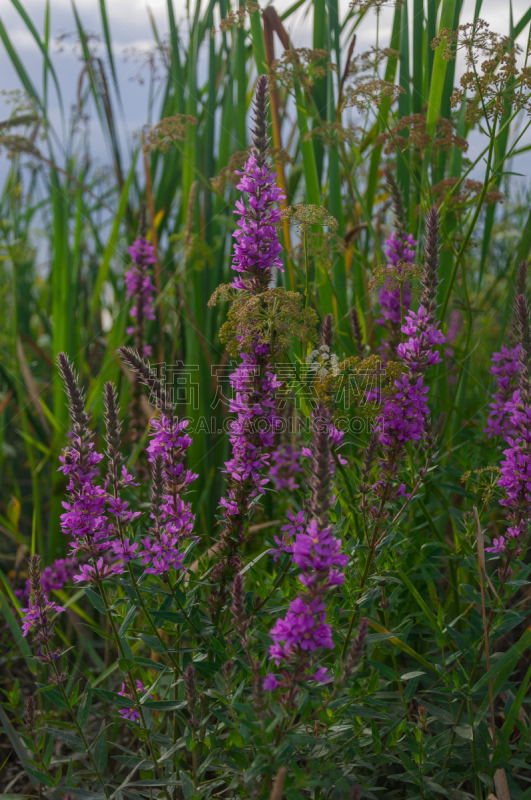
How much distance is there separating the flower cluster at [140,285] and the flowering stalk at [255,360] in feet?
5.70

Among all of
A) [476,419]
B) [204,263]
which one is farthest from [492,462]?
[204,263]

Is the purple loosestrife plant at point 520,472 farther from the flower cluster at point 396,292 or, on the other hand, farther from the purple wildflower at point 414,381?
the flower cluster at point 396,292

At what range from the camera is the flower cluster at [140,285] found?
13.2ft

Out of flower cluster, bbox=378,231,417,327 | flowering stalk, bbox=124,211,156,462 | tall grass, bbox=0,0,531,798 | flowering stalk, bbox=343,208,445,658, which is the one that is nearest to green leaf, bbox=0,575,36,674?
tall grass, bbox=0,0,531,798

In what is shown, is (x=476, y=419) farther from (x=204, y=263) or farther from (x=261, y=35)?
(x=261, y=35)

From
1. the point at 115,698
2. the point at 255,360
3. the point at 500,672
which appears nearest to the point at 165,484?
the point at 255,360

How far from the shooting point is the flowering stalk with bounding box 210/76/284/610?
7.75 feet

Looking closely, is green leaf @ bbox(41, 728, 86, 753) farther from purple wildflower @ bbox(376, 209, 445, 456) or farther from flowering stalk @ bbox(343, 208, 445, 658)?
purple wildflower @ bbox(376, 209, 445, 456)

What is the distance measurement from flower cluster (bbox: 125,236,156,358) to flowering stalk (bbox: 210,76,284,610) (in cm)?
174

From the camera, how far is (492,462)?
119 inches

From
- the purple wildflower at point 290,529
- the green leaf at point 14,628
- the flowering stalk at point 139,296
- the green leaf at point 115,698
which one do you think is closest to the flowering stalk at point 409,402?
the purple wildflower at point 290,529

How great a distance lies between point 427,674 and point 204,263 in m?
2.82

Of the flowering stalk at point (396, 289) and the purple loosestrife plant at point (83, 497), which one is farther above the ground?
the flowering stalk at point (396, 289)

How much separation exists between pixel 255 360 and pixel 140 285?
1.94 m
